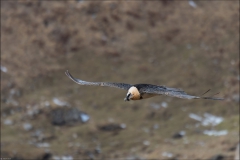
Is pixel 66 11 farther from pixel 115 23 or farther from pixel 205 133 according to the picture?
pixel 205 133

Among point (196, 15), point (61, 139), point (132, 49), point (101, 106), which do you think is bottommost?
point (61, 139)

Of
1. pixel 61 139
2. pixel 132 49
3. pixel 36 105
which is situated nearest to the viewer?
pixel 61 139

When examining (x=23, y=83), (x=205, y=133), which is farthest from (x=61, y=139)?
(x=205, y=133)

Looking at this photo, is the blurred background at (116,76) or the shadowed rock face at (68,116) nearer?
the blurred background at (116,76)

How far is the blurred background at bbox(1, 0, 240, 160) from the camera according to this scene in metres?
45.8

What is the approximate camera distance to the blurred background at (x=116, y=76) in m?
45.8

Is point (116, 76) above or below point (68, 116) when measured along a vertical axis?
above

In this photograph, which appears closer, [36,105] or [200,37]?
[36,105]

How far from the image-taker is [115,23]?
191 ft

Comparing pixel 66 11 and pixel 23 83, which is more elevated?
pixel 66 11

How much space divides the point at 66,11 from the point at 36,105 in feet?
42.5

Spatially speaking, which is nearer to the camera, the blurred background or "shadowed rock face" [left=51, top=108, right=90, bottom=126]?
the blurred background

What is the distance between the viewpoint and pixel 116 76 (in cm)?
5312

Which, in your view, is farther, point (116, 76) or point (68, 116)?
point (116, 76)
